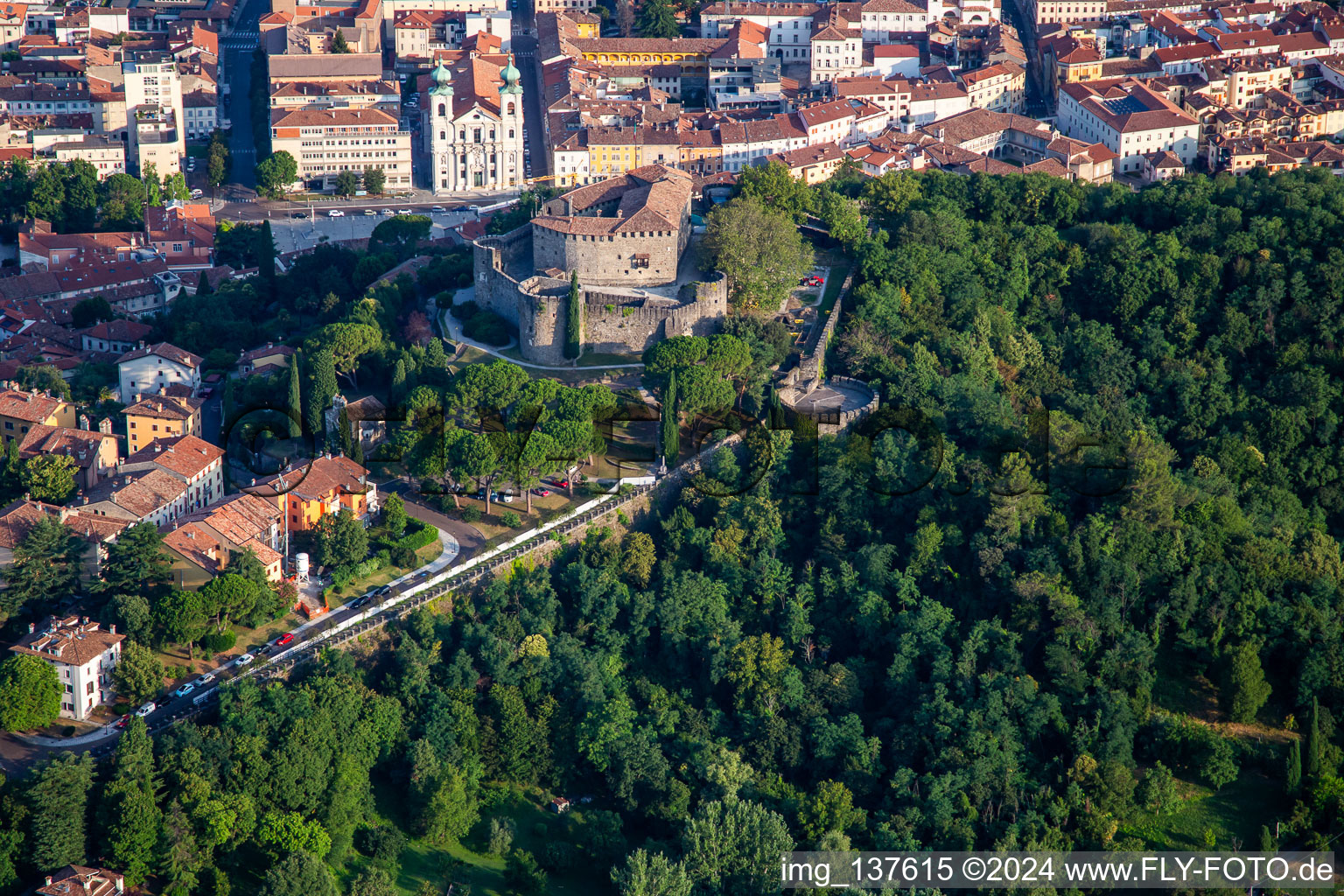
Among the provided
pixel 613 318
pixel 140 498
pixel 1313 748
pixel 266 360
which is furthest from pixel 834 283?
pixel 140 498

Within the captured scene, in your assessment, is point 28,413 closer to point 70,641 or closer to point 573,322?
point 70,641

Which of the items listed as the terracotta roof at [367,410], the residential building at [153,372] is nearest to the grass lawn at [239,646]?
the terracotta roof at [367,410]

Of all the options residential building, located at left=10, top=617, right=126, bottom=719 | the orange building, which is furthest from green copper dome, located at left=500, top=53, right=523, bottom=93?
residential building, located at left=10, top=617, right=126, bottom=719

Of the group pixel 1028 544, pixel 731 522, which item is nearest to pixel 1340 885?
pixel 1028 544

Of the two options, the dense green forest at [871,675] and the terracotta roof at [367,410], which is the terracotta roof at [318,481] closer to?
the terracotta roof at [367,410]

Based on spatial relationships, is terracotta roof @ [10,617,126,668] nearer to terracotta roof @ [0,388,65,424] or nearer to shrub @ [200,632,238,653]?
shrub @ [200,632,238,653]

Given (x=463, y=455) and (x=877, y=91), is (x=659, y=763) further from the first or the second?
(x=877, y=91)
